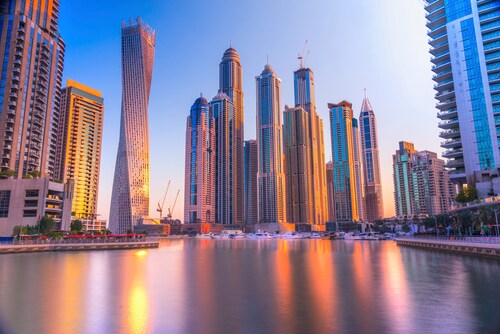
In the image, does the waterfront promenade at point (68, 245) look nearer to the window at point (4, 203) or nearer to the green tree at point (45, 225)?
the green tree at point (45, 225)

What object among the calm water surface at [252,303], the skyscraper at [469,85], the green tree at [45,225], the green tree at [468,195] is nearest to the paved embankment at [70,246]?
the green tree at [45,225]

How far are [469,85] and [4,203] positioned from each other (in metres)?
163

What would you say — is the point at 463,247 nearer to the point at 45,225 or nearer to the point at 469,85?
the point at 469,85

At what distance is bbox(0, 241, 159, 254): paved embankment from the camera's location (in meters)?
89.4

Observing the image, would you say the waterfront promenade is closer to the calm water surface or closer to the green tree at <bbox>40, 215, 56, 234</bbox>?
the green tree at <bbox>40, 215, 56, 234</bbox>

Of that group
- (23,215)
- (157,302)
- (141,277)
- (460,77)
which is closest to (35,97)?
(23,215)

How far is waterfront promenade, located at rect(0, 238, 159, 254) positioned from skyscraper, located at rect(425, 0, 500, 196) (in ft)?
375

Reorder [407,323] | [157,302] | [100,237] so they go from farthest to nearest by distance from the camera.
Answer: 1. [100,237]
2. [157,302]
3. [407,323]

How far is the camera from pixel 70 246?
101500 millimetres

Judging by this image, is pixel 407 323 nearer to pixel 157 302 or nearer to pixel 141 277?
pixel 157 302

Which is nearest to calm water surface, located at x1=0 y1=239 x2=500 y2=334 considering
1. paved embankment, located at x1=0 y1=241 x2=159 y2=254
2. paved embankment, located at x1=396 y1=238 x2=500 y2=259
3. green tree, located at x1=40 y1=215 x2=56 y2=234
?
paved embankment, located at x1=396 y1=238 x2=500 y2=259

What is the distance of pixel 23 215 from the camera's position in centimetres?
11956

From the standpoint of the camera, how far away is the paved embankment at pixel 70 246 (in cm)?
8938

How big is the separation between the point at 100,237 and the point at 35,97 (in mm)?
65169
